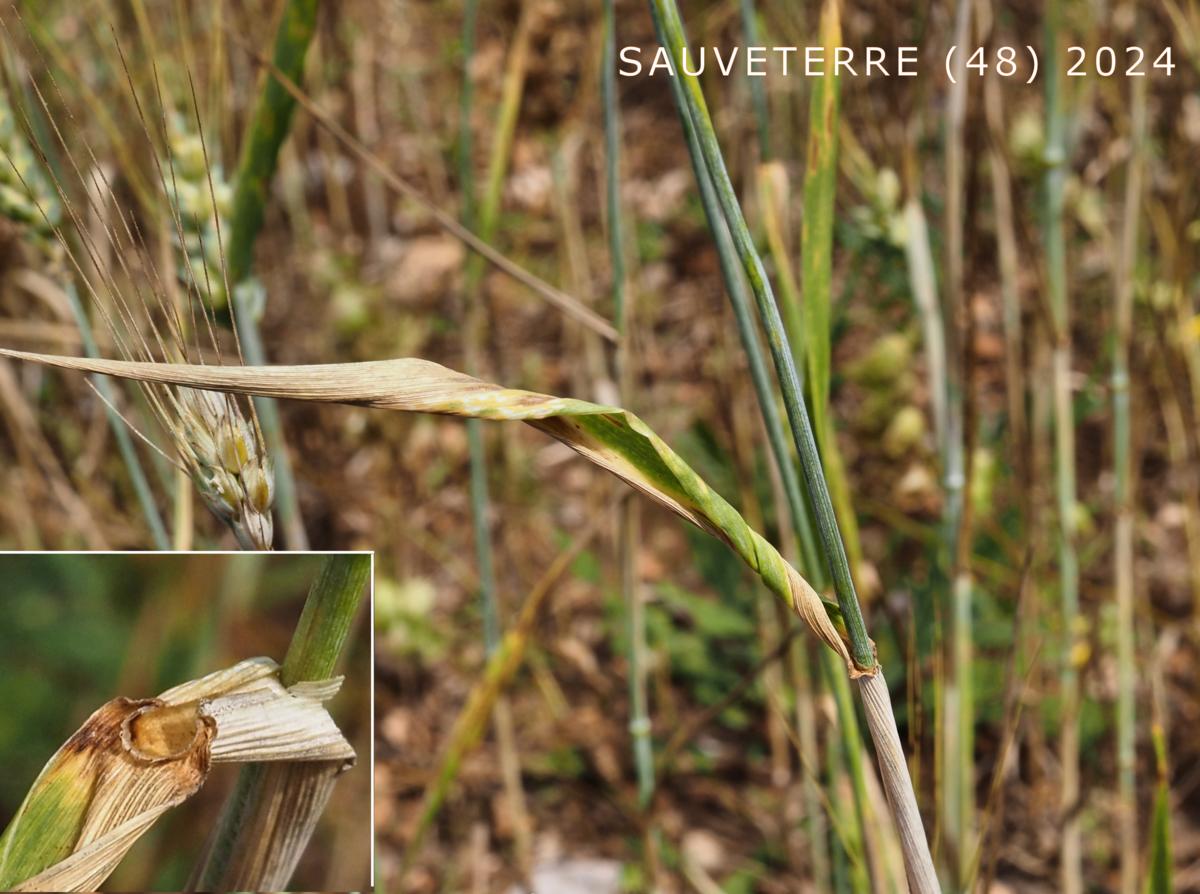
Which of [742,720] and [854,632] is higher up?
[854,632]

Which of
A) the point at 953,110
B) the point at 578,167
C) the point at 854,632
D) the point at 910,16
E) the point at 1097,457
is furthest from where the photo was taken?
the point at 578,167

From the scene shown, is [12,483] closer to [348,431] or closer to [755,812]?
[348,431]

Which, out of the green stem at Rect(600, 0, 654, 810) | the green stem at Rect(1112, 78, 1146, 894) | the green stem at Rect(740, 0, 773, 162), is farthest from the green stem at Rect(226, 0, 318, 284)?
the green stem at Rect(1112, 78, 1146, 894)

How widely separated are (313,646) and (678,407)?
1.13m

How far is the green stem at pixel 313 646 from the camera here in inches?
13.1

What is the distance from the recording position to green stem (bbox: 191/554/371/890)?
33 cm

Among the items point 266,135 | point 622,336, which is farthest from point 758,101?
point 266,135

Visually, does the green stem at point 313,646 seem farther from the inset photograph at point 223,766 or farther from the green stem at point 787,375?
the green stem at point 787,375

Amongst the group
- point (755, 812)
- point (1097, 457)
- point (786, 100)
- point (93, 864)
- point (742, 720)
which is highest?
point (786, 100)

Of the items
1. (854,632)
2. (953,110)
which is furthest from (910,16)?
(854,632)

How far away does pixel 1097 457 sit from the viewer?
1.41m

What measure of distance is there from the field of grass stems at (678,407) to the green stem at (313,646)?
Answer: 0.01 metres

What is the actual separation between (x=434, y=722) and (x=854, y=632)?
98 cm

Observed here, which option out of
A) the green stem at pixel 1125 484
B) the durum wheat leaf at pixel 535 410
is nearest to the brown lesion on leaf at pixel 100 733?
the durum wheat leaf at pixel 535 410
